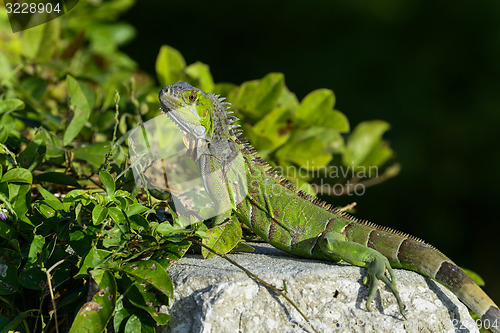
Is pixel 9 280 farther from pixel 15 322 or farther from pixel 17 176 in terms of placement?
pixel 17 176

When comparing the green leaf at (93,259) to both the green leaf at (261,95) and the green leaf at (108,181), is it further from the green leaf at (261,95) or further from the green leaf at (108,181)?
the green leaf at (261,95)

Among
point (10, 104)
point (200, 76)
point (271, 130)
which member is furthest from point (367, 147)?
point (10, 104)

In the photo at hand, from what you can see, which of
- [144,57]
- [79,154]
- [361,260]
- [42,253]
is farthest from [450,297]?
[144,57]

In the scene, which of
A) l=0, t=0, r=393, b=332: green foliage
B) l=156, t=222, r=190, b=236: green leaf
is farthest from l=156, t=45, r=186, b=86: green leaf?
l=156, t=222, r=190, b=236: green leaf

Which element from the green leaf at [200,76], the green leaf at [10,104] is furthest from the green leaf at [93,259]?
the green leaf at [200,76]

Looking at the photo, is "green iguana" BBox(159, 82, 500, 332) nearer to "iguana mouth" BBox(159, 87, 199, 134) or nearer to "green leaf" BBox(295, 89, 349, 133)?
"iguana mouth" BBox(159, 87, 199, 134)
